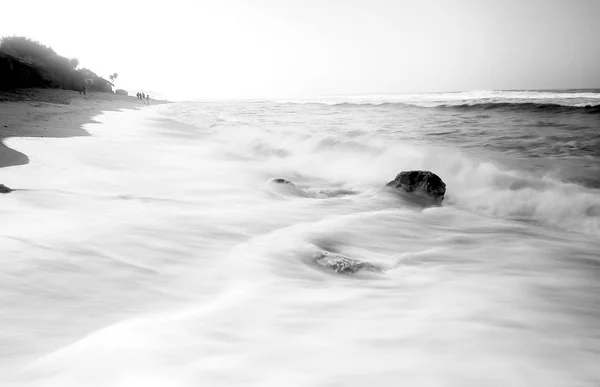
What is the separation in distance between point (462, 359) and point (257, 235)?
239cm

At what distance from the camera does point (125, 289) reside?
223 centimetres

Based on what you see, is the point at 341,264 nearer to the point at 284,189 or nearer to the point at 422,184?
the point at 284,189

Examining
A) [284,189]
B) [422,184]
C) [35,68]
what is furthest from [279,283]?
[35,68]

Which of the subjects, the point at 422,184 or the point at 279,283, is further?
the point at 422,184

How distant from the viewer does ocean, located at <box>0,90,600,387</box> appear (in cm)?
153

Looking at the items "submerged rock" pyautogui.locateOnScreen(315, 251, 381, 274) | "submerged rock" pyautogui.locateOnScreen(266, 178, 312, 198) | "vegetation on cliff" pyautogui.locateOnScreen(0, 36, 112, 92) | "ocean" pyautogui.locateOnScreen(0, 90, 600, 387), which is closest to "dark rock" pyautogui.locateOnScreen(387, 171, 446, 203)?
"ocean" pyautogui.locateOnScreen(0, 90, 600, 387)

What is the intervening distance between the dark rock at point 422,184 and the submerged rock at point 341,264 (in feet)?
9.68

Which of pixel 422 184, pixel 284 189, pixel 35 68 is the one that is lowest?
pixel 284 189

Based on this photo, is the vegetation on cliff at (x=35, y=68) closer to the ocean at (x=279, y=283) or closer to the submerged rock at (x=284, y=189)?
the ocean at (x=279, y=283)

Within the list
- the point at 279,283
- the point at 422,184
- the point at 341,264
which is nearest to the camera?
the point at 279,283

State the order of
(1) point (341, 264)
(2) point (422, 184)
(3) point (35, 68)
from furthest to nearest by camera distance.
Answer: (3) point (35, 68), (2) point (422, 184), (1) point (341, 264)

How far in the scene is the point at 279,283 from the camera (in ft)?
8.32

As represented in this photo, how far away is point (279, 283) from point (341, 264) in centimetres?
56

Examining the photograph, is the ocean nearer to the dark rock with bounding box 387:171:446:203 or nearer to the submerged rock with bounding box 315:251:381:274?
the submerged rock with bounding box 315:251:381:274
